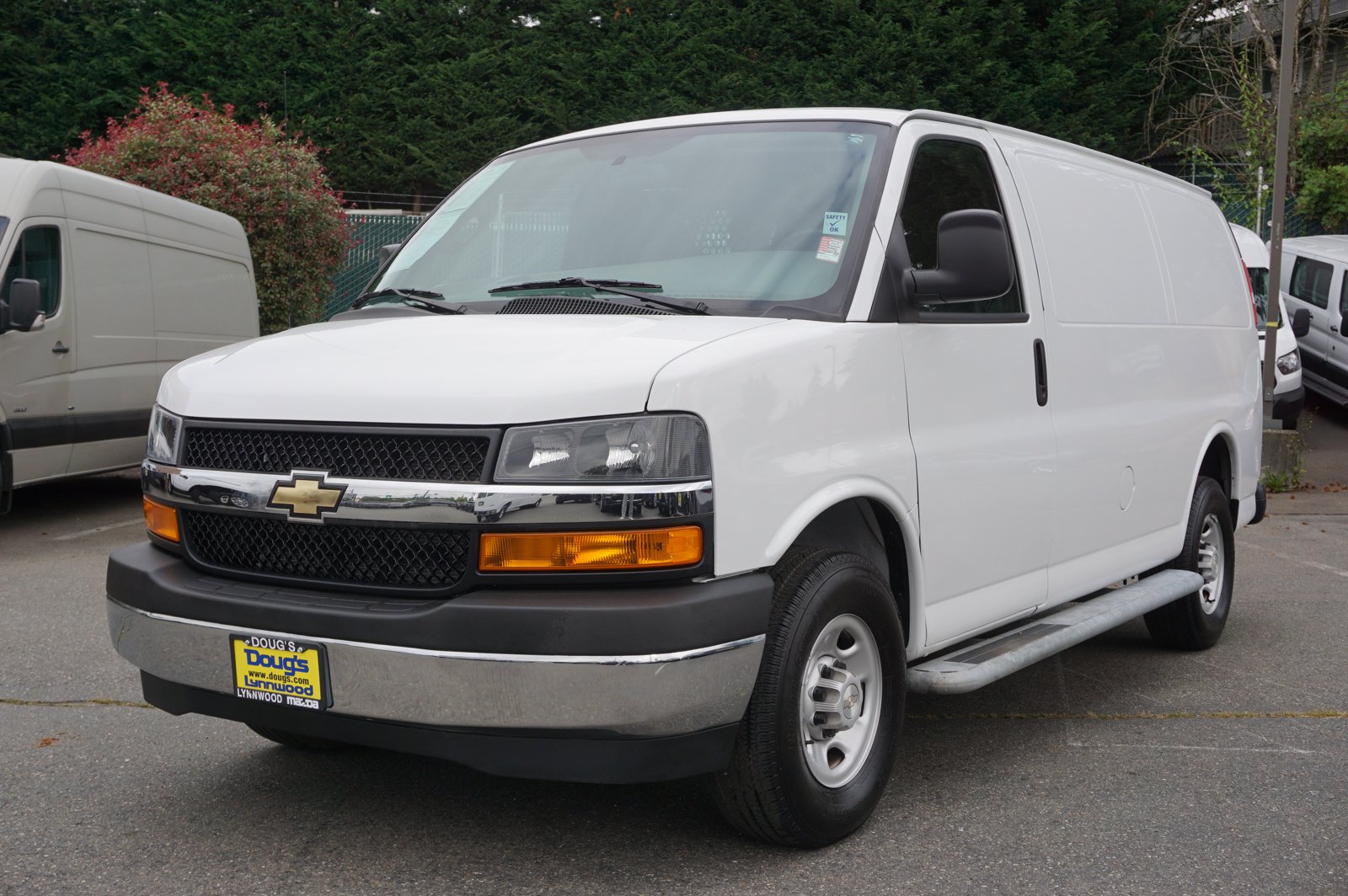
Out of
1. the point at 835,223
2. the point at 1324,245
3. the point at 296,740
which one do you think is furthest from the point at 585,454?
the point at 1324,245

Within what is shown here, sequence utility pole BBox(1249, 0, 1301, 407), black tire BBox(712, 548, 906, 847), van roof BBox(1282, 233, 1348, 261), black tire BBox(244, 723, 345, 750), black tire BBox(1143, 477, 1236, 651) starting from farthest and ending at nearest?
van roof BBox(1282, 233, 1348, 261) → utility pole BBox(1249, 0, 1301, 407) → black tire BBox(1143, 477, 1236, 651) → black tire BBox(244, 723, 345, 750) → black tire BBox(712, 548, 906, 847)

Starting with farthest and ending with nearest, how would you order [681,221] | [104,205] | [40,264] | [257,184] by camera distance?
[257,184] → [104,205] → [40,264] → [681,221]

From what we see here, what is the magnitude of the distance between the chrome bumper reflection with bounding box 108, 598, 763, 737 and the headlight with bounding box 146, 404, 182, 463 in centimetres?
69

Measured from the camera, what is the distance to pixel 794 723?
3.52m

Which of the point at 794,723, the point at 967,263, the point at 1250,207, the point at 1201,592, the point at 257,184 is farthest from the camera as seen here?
the point at 1250,207

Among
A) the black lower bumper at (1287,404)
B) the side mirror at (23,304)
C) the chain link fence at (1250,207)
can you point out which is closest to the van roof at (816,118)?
the side mirror at (23,304)

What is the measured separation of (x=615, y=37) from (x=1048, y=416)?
2399 centimetres

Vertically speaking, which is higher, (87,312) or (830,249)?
(830,249)

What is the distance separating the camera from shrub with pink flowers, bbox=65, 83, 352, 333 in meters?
16.2

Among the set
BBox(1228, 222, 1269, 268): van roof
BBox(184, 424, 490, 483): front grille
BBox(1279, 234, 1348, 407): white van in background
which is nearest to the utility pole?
BBox(1228, 222, 1269, 268): van roof

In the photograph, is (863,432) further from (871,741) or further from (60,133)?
(60,133)

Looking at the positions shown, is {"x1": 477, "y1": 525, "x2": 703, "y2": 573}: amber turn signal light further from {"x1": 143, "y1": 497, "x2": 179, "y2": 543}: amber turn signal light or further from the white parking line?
the white parking line

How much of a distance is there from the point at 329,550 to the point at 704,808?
1383mm

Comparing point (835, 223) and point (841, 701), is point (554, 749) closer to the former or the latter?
point (841, 701)
